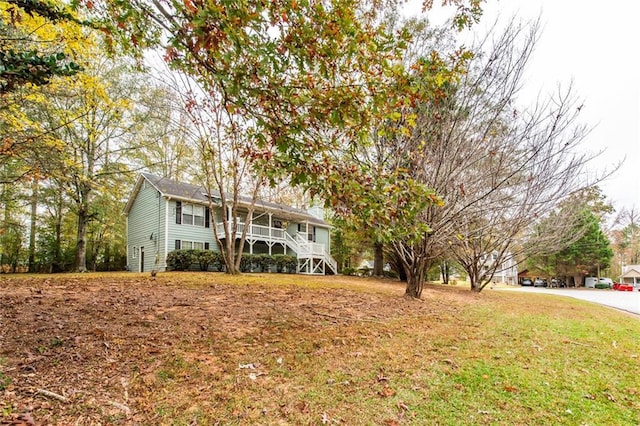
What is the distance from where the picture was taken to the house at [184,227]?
56.8 ft

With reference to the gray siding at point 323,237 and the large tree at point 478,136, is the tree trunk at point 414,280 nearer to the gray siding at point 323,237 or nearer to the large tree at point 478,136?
the large tree at point 478,136

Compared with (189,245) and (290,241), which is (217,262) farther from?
(290,241)

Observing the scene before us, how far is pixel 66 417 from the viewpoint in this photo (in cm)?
223

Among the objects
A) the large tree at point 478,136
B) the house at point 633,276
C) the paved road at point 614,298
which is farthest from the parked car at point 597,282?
the large tree at point 478,136

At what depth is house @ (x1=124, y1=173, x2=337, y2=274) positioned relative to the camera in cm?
1731

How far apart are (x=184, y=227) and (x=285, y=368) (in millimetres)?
16468

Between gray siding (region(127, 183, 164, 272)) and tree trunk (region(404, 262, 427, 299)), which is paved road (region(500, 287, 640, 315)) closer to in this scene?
tree trunk (region(404, 262, 427, 299))

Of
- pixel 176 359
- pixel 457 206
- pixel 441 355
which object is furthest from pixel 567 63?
pixel 176 359

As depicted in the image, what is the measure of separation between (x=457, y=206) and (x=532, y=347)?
4147 millimetres

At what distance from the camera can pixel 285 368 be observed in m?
3.29

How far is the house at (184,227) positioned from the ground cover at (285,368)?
1076 centimetres

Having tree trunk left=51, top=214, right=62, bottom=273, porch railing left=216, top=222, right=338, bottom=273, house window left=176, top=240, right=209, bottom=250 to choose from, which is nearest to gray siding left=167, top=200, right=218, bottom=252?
house window left=176, top=240, right=209, bottom=250

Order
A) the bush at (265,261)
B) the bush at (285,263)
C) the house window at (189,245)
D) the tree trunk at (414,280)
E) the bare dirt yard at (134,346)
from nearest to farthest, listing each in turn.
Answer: the bare dirt yard at (134,346) → the tree trunk at (414,280) → the house window at (189,245) → the bush at (265,261) → the bush at (285,263)

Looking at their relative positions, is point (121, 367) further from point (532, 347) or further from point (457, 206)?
point (457, 206)
